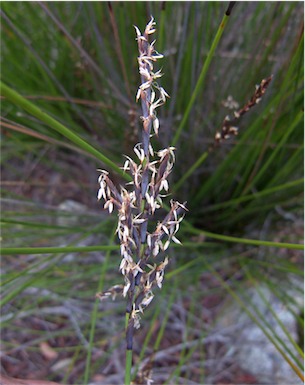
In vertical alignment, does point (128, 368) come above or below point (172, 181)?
below

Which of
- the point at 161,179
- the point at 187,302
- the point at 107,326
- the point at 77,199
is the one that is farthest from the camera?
the point at 77,199

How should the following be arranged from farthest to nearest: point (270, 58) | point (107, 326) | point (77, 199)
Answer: point (77, 199), point (107, 326), point (270, 58)

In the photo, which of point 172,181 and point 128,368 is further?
point 172,181

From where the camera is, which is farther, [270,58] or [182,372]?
[182,372]

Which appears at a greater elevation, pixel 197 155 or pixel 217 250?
pixel 197 155

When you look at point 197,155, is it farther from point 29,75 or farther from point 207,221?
point 29,75

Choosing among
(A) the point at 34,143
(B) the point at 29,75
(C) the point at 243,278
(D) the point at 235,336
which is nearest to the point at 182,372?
(D) the point at 235,336

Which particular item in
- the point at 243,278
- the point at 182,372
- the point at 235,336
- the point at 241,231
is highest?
the point at 241,231

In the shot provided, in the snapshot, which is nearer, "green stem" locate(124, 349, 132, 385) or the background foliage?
"green stem" locate(124, 349, 132, 385)
